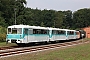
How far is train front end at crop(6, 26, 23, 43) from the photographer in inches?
1213

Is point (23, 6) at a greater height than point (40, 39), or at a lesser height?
greater

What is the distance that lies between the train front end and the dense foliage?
3577cm

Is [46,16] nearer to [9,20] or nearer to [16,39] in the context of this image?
[9,20]

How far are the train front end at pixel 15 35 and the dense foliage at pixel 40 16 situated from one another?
117 feet

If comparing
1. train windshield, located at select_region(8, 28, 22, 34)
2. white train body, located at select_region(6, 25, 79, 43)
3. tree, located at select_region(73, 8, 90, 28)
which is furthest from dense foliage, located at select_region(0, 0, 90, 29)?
train windshield, located at select_region(8, 28, 22, 34)

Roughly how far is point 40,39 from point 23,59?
1900 cm

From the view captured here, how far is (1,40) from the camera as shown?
4147 cm

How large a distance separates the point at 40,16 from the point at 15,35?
111190 mm

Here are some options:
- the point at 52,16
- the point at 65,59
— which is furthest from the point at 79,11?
the point at 65,59

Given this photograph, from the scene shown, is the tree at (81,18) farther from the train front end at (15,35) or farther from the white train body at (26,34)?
the train front end at (15,35)

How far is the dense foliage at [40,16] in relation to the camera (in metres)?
82.9

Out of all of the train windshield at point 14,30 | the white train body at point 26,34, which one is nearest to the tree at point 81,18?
the white train body at point 26,34

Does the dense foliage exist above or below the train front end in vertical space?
above

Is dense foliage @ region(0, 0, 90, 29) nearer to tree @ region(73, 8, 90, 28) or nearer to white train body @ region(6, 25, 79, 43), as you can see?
tree @ region(73, 8, 90, 28)
